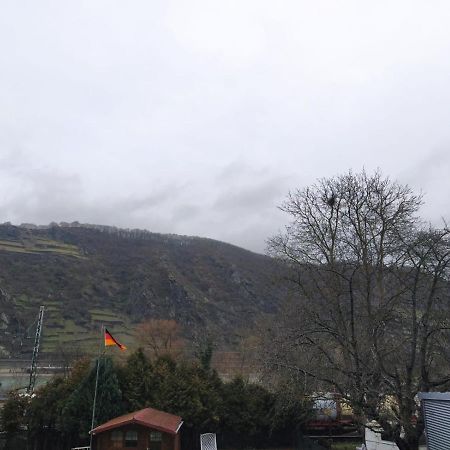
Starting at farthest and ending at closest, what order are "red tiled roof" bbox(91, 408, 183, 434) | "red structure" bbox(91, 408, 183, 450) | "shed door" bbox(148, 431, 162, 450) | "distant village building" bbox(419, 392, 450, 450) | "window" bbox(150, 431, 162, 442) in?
"window" bbox(150, 431, 162, 442) → "shed door" bbox(148, 431, 162, 450) → "red structure" bbox(91, 408, 183, 450) → "red tiled roof" bbox(91, 408, 183, 434) → "distant village building" bbox(419, 392, 450, 450)

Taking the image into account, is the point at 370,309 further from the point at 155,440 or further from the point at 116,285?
the point at 116,285

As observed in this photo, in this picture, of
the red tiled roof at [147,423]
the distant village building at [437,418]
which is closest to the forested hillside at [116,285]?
the red tiled roof at [147,423]

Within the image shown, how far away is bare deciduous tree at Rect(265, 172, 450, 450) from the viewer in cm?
1662

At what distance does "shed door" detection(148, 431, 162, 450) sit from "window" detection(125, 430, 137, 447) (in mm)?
774

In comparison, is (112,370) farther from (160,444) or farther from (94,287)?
(94,287)

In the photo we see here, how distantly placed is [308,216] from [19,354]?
269ft

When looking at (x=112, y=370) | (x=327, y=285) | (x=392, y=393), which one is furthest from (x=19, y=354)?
(x=392, y=393)

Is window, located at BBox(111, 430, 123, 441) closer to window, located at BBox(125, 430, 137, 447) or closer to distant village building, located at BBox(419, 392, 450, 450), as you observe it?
window, located at BBox(125, 430, 137, 447)

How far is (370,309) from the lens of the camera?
70.8 feet

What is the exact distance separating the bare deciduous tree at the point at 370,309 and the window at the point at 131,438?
28.3 ft

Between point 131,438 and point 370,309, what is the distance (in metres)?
13.5

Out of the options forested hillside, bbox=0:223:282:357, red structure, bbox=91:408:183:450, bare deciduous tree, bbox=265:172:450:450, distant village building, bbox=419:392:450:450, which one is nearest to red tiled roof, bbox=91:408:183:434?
red structure, bbox=91:408:183:450

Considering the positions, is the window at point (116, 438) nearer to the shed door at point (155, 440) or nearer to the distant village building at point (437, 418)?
the shed door at point (155, 440)

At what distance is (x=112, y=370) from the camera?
3061 centimetres
